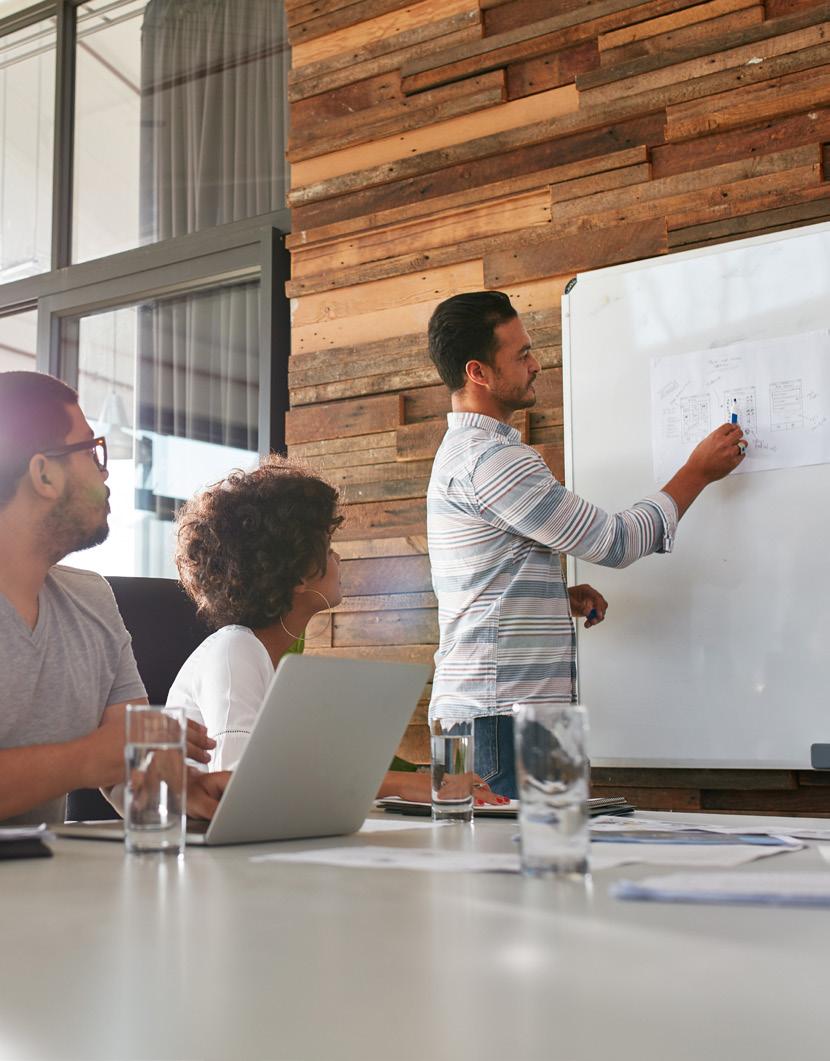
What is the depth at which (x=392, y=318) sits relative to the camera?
10.4 feet

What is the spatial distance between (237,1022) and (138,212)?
3884 millimetres

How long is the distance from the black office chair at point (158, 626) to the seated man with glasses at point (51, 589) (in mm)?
351

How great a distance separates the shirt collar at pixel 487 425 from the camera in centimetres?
238

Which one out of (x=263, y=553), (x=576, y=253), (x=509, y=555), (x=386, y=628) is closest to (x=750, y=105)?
(x=576, y=253)

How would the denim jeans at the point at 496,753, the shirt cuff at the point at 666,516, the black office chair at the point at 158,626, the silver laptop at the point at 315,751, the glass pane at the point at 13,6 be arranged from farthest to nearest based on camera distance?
1. the glass pane at the point at 13,6
2. the shirt cuff at the point at 666,516
3. the denim jeans at the point at 496,753
4. the black office chair at the point at 158,626
5. the silver laptop at the point at 315,751

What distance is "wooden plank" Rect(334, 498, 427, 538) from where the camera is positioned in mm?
3053

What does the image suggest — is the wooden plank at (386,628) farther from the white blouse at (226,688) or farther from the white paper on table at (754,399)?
the white blouse at (226,688)

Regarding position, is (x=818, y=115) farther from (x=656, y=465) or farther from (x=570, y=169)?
(x=656, y=465)

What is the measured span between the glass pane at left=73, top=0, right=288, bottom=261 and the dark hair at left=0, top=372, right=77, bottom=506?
7.29 feet

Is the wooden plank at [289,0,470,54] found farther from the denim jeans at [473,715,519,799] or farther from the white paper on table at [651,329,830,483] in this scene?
the denim jeans at [473,715,519,799]

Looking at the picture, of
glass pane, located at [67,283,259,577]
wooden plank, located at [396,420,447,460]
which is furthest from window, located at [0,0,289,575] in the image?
wooden plank, located at [396,420,447,460]

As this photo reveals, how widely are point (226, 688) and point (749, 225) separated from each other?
69.8 inches

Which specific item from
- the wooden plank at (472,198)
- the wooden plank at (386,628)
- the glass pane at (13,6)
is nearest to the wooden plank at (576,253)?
the wooden plank at (472,198)

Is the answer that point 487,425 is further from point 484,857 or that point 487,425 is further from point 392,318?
point 484,857
